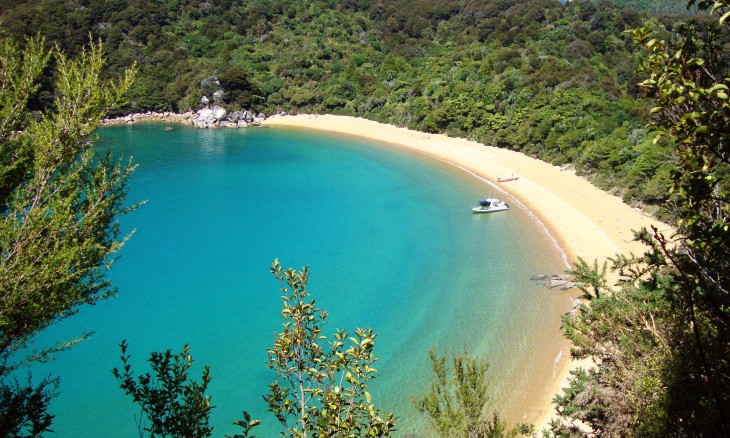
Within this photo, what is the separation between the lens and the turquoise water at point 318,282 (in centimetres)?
1681

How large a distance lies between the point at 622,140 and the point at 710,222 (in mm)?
37919

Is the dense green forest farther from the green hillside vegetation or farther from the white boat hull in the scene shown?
the green hillside vegetation

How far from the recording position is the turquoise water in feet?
55.2

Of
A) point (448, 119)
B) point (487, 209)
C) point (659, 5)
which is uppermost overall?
point (659, 5)

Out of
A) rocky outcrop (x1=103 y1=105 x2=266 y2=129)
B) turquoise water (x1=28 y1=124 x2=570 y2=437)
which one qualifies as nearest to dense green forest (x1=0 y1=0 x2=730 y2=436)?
turquoise water (x1=28 y1=124 x2=570 y2=437)

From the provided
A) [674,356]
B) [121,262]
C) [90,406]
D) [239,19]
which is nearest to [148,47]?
[239,19]

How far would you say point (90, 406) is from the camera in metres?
15.9

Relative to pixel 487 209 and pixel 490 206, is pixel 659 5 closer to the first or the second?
pixel 490 206

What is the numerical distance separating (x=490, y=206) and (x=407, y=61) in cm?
5162

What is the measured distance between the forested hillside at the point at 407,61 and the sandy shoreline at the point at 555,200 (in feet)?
5.92

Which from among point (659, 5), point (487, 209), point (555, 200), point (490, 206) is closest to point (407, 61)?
point (555, 200)

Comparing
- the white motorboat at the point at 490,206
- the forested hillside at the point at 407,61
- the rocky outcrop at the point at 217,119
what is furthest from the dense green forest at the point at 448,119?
the white motorboat at the point at 490,206

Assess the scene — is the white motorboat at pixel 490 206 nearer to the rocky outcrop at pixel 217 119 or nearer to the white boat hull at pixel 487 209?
the white boat hull at pixel 487 209

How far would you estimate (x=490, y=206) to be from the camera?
33.5 m
